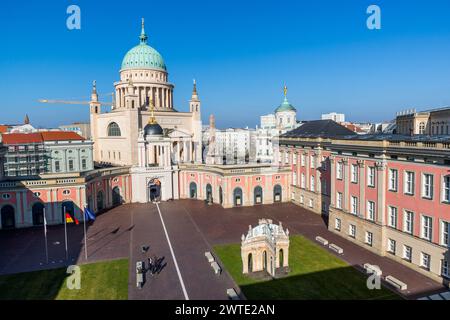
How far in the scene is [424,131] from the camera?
83.9 meters

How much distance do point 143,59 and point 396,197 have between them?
6705 centimetres

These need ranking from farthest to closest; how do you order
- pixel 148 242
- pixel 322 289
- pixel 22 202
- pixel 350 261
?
pixel 22 202 < pixel 148 242 < pixel 350 261 < pixel 322 289

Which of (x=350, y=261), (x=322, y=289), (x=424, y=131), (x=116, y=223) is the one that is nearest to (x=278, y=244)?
(x=322, y=289)

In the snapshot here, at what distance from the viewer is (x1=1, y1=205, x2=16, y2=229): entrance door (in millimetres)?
43750

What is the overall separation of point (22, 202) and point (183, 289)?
97.5 ft

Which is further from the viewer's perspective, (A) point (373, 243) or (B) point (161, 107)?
(B) point (161, 107)

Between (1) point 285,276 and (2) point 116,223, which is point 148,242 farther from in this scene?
(1) point 285,276

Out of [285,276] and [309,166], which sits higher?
[309,166]

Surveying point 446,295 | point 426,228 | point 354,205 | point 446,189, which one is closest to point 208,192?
point 354,205

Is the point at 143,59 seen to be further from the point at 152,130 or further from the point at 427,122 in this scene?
the point at 427,122

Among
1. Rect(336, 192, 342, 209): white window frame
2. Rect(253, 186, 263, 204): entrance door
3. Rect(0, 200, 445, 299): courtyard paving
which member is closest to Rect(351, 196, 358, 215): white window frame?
Rect(336, 192, 342, 209): white window frame

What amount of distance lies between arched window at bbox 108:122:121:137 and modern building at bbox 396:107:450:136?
62454mm

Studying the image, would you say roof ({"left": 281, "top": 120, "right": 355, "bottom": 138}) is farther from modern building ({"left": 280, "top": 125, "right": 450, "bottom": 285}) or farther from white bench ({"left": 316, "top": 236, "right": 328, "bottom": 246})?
white bench ({"left": 316, "top": 236, "right": 328, "bottom": 246})

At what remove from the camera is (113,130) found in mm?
74500
